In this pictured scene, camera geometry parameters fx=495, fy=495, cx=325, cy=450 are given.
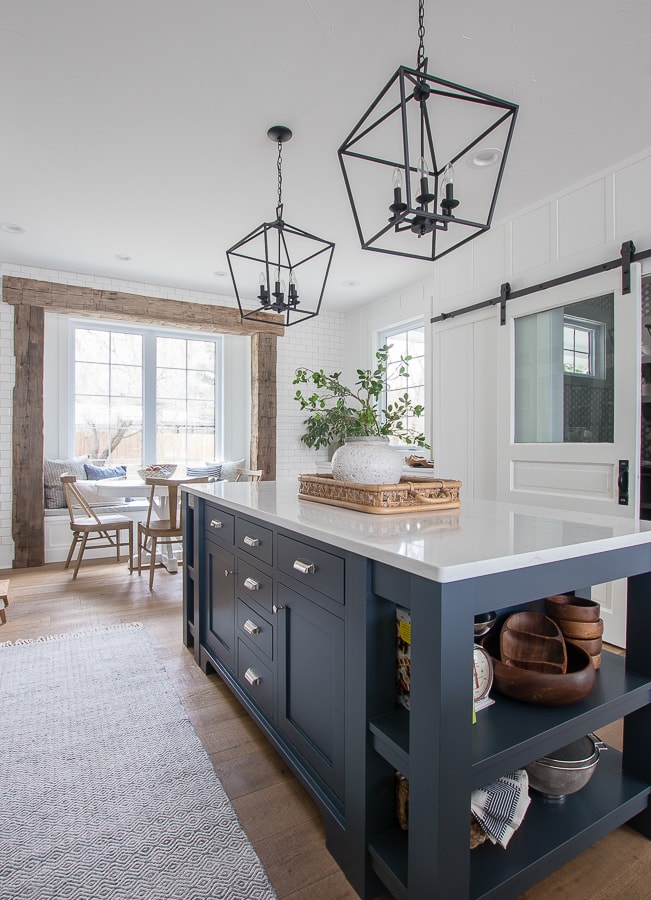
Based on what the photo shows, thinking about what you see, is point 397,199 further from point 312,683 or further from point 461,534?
point 312,683

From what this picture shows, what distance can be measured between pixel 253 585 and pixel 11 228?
3.63m

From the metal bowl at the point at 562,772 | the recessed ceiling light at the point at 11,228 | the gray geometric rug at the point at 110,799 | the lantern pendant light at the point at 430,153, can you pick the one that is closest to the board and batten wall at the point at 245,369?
the recessed ceiling light at the point at 11,228

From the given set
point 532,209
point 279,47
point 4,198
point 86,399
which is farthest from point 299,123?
point 86,399

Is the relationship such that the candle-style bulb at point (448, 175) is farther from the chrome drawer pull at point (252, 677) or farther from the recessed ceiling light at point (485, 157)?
the chrome drawer pull at point (252, 677)

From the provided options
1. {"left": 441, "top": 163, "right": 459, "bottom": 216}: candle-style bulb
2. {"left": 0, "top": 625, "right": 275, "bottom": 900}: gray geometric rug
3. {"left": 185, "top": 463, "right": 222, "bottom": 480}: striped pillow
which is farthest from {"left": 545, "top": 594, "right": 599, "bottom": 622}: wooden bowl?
{"left": 185, "top": 463, "right": 222, "bottom": 480}: striped pillow

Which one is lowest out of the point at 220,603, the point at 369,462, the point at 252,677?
the point at 252,677

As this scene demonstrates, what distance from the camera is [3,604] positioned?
3.33 m

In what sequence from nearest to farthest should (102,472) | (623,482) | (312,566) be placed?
1. (312,566)
2. (623,482)
3. (102,472)

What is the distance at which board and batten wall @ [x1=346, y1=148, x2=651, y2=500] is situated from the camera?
9.06 ft

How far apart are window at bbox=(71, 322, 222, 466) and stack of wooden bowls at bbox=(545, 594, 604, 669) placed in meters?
5.00

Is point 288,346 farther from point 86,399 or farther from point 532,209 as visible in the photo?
Answer: point 532,209

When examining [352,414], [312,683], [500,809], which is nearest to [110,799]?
[312,683]

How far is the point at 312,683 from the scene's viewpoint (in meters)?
1.45

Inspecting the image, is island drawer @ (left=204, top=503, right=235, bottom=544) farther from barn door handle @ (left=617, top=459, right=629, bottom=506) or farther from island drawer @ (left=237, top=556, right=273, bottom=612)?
barn door handle @ (left=617, top=459, right=629, bottom=506)
